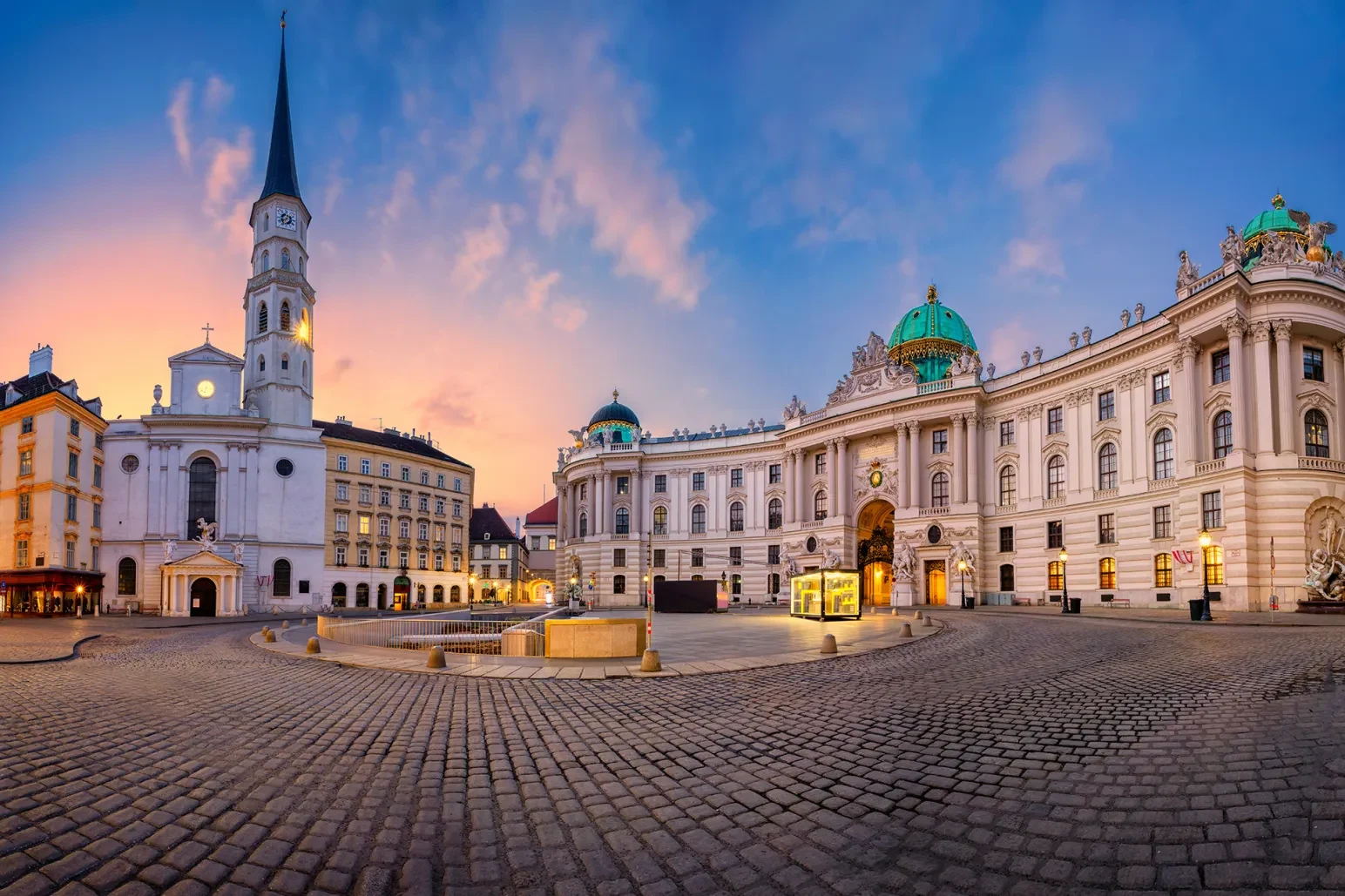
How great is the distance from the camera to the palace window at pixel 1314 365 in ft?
119

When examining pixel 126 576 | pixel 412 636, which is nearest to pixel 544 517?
pixel 126 576

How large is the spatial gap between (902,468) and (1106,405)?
1519 cm

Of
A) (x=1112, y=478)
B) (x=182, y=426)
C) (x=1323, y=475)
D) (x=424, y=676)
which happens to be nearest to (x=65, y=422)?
(x=182, y=426)

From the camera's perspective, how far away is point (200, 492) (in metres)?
62.1

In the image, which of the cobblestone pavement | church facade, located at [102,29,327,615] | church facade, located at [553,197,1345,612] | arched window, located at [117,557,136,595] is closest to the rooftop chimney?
church facade, located at [102,29,327,615]

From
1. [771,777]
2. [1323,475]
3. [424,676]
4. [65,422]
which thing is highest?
[65,422]

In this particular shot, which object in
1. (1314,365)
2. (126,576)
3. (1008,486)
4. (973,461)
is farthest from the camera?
(126,576)

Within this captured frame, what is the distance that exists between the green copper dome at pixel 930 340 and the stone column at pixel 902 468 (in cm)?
901

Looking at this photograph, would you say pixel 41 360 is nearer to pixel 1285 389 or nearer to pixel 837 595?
pixel 837 595

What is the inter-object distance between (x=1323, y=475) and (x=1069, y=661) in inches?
1144

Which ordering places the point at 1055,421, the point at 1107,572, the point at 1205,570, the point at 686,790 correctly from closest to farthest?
the point at 686,790
the point at 1205,570
the point at 1107,572
the point at 1055,421

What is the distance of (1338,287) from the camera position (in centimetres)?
3609

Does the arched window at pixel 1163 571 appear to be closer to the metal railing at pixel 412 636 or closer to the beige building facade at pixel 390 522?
A: the metal railing at pixel 412 636

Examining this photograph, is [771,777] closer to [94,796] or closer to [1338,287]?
[94,796]
